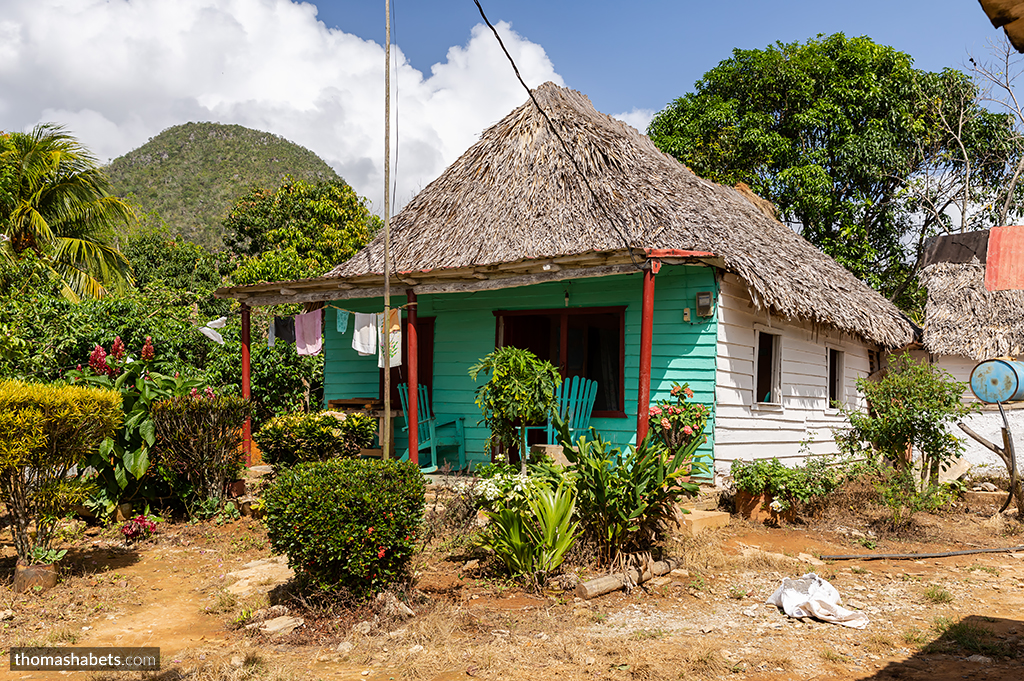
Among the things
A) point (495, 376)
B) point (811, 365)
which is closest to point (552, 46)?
point (495, 376)

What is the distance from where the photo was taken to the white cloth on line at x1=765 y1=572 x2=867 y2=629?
4.75 meters

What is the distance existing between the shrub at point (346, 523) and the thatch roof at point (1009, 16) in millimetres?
3950

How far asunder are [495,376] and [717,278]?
2.91 m

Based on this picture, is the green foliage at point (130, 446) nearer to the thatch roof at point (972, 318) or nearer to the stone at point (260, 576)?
the stone at point (260, 576)

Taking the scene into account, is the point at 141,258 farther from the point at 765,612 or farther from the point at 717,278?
the point at 765,612

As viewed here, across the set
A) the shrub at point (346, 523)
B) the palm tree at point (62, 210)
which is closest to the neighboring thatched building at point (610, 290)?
the shrub at point (346, 523)

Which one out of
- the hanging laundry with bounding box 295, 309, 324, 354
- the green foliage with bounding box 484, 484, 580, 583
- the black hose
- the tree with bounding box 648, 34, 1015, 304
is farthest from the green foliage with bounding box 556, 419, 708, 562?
the tree with bounding box 648, 34, 1015, 304

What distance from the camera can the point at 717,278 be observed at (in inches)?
320

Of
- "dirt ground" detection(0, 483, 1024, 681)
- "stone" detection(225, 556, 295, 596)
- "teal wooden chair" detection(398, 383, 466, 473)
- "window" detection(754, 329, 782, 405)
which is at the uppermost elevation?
"window" detection(754, 329, 782, 405)

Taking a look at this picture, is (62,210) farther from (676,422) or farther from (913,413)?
(913,413)

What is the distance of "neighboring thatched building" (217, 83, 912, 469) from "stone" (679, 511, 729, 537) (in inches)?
35.7

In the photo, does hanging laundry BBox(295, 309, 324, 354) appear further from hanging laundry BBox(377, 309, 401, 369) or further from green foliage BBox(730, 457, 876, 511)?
green foliage BBox(730, 457, 876, 511)

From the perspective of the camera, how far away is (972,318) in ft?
41.2

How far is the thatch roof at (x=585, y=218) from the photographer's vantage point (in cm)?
905
